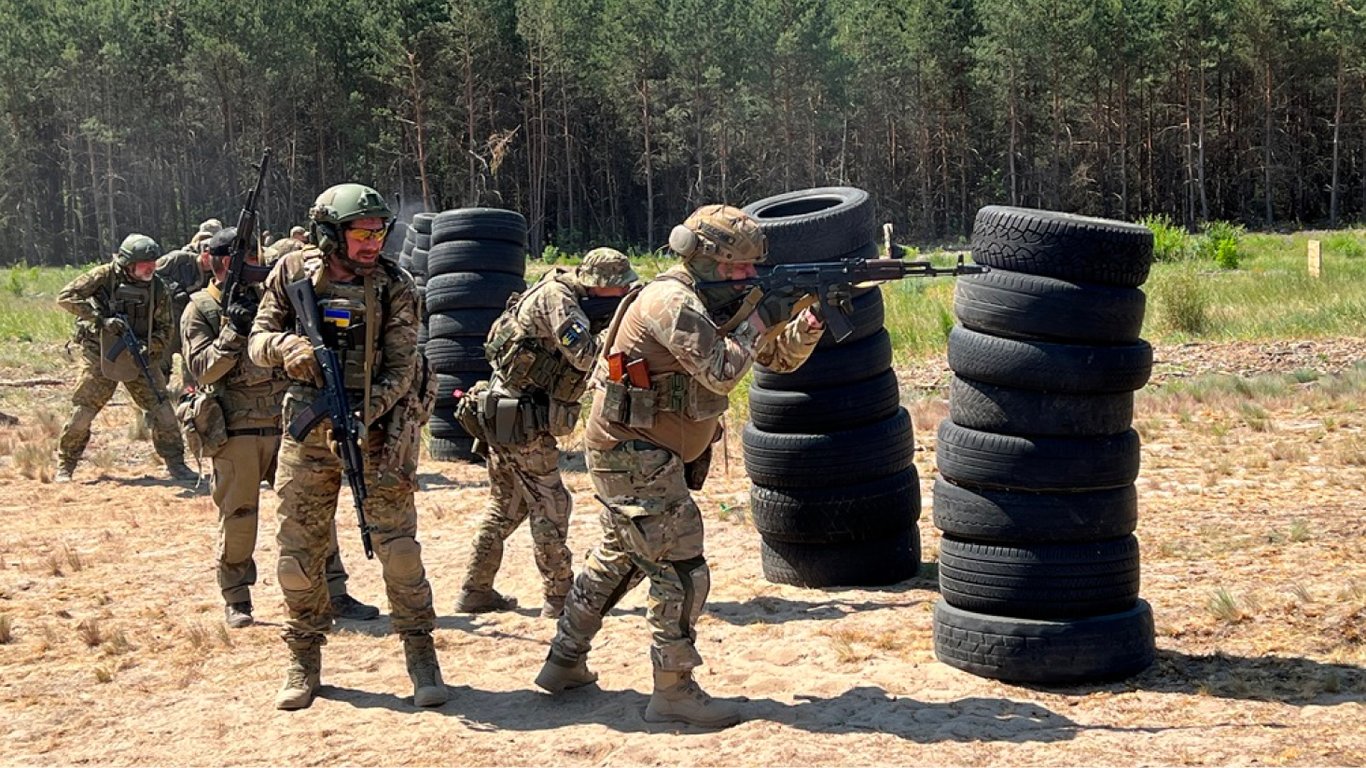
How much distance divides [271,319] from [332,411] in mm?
665

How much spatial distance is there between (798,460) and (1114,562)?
2149 mm

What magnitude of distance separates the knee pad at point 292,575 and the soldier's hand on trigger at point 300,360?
82 centimetres

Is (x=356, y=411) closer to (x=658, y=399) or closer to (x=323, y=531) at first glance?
(x=323, y=531)

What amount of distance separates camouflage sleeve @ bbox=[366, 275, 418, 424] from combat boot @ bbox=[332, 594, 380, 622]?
221cm

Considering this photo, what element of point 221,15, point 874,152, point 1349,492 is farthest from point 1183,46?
Answer: point 1349,492

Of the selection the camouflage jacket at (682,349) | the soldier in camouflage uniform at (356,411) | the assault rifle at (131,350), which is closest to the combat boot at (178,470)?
the assault rifle at (131,350)

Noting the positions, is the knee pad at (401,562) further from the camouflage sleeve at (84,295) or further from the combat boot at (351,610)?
the camouflage sleeve at (84,295)

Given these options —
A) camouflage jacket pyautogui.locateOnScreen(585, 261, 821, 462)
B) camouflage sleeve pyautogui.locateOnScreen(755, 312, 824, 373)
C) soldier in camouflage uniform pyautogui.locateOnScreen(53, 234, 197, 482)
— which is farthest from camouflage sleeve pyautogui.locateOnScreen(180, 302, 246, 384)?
soldier in camouflage uniform pyautogui.locateOnScreen(53, 234, 197, 482)

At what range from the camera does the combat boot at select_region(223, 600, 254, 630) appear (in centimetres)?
784

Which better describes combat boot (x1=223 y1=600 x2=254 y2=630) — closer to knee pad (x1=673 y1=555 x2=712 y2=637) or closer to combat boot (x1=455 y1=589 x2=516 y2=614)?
combat boot (x1=455 y1=589 x2=516 y2=614)

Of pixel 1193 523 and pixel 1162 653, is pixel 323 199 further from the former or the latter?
pixel 1193 523

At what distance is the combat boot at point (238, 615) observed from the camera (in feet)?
25.7

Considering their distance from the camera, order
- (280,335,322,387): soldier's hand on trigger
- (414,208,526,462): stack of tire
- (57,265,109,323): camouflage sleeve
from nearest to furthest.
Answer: (280,335,322,387): soldier's hand on trigger → (57,265,109,323): camouflage sleeve → (414,208,526,462): stack of tire

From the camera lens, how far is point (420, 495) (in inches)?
464
